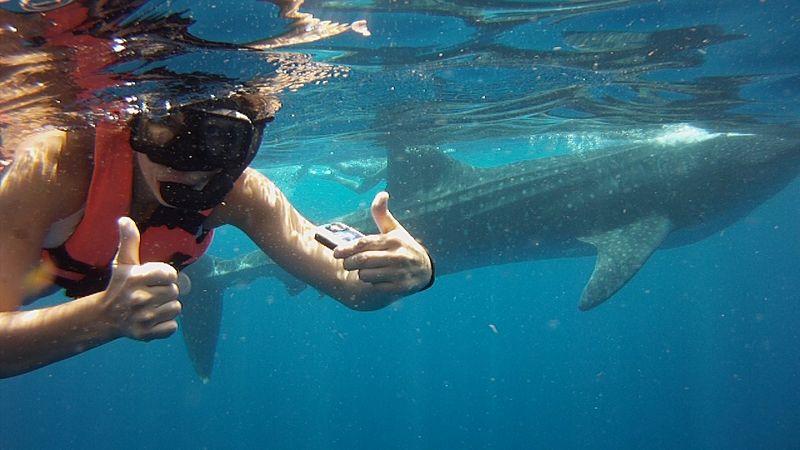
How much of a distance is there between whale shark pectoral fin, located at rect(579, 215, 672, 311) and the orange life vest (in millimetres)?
6846

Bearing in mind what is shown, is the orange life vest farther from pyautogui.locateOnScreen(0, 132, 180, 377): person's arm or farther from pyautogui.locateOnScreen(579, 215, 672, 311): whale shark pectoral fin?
pyautogui.locateOnScreen(579, 215, 672, 311): whale shark pectoral fin

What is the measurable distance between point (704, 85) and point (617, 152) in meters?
1.92

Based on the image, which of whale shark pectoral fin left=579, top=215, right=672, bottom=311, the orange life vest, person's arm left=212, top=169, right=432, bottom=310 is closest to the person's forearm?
the orange life vest

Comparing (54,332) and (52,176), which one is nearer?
(54,332)

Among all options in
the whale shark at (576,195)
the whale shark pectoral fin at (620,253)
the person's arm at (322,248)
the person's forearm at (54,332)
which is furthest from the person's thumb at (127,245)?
the whale shark at (576,195)

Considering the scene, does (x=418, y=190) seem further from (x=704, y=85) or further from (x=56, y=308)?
(x=56, y=308)

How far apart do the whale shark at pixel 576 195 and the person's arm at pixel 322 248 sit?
22.2 feet

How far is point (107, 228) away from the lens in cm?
314

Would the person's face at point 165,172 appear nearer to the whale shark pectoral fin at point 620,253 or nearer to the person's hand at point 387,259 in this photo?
the person's hand at point 387,259

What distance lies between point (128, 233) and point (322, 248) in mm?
1575

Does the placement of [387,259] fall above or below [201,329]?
above

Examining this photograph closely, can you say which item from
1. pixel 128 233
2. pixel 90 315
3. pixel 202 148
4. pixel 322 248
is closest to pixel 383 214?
pixel 322 248

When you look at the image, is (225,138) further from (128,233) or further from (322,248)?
(322,248)

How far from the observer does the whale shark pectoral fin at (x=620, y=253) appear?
891 centimetres
